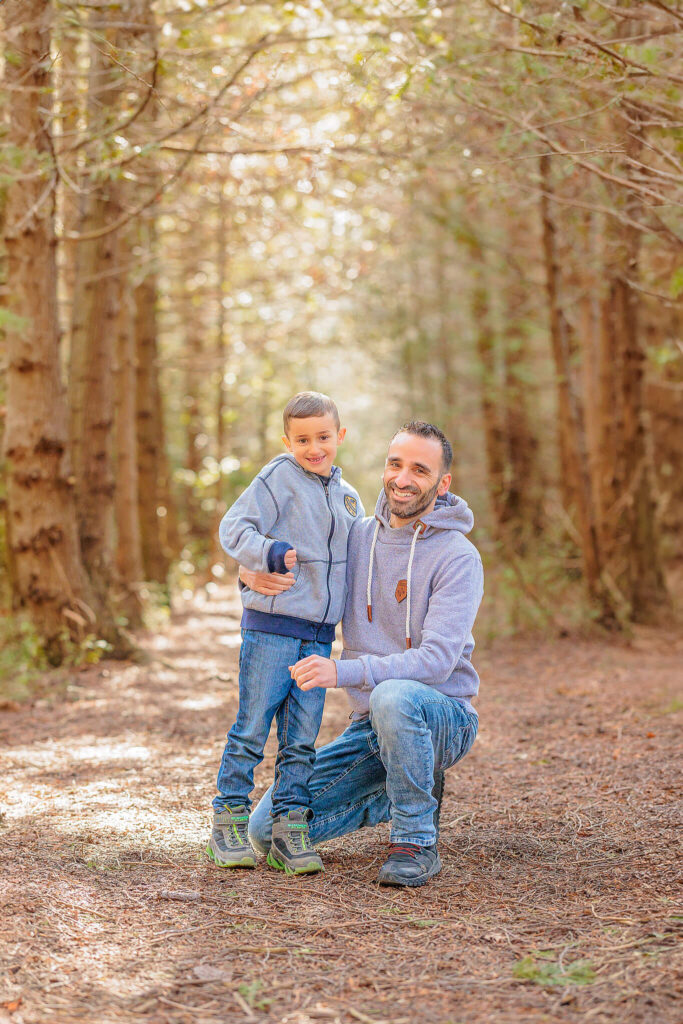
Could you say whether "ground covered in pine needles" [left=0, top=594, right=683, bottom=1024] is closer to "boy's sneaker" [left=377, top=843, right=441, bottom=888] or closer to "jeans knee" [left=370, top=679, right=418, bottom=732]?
"boy's sneaker" [left=377, top=843, right=441, bottom=888]

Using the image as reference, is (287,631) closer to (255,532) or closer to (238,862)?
(255,532)

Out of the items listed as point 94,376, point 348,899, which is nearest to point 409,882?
point 348,899

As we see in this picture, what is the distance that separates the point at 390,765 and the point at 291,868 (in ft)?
1.71

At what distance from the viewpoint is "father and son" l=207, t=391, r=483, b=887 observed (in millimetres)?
3449

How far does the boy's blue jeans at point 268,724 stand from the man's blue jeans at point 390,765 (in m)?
0.13

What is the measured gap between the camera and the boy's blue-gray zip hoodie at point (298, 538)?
362 cm

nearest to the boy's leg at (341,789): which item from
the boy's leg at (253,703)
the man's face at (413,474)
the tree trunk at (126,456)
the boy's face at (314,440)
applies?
the boy's leg at (253,703)

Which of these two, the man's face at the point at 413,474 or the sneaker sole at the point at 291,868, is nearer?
the sneaker sole at the point at 291,868

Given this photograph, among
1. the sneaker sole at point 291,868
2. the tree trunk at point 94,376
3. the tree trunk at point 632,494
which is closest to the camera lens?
the sneaker sole at point 291,868

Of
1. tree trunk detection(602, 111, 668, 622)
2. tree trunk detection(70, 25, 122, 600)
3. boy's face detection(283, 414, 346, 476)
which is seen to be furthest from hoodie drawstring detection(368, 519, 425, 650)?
tree trunk detection(602, 111, 668, 622)

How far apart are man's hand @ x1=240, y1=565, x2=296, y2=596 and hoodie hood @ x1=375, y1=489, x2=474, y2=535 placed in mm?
449

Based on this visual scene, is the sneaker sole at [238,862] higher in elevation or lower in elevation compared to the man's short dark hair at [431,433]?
lower

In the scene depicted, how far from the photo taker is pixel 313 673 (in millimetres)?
3293

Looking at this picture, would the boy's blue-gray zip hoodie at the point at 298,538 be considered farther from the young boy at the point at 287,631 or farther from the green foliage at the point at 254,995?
the green foliage at the point at 254,995
